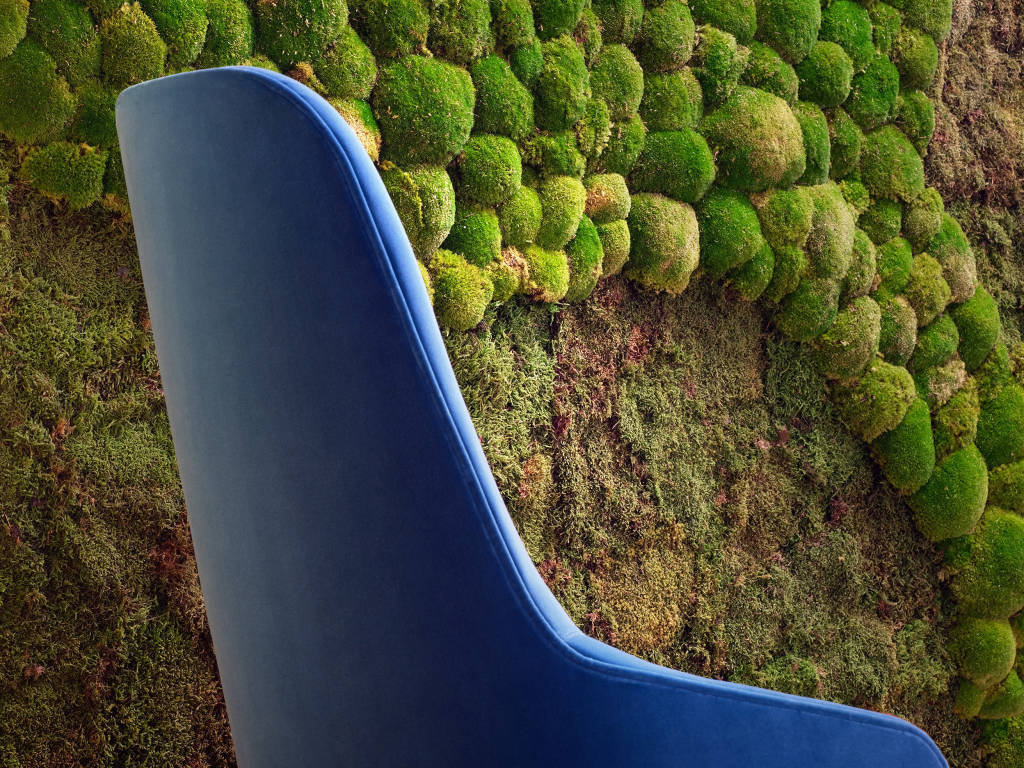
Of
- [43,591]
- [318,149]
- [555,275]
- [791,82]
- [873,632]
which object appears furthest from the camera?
[873,632]

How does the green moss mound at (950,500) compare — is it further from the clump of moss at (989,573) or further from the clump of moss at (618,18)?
the clump of moss at (618,18)

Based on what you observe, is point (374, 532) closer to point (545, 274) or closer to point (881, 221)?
point (545, 274)

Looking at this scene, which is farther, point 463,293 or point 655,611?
point 655,611

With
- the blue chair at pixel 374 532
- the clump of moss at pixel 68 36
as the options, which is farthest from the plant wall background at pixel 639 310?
the blue chair at pixel 374 532

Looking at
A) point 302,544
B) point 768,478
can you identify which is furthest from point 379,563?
point 768,478

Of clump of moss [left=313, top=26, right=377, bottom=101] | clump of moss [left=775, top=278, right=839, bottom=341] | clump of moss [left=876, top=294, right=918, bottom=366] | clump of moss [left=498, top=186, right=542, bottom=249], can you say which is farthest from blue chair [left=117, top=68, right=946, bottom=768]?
clump of moss [left=876, top=294, right=918, bottom=366]

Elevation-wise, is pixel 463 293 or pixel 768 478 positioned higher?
pixel 463 293

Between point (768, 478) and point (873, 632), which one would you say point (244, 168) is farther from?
point (873, 632)

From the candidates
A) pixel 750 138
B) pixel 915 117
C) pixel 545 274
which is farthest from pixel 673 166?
pixel 915 117
